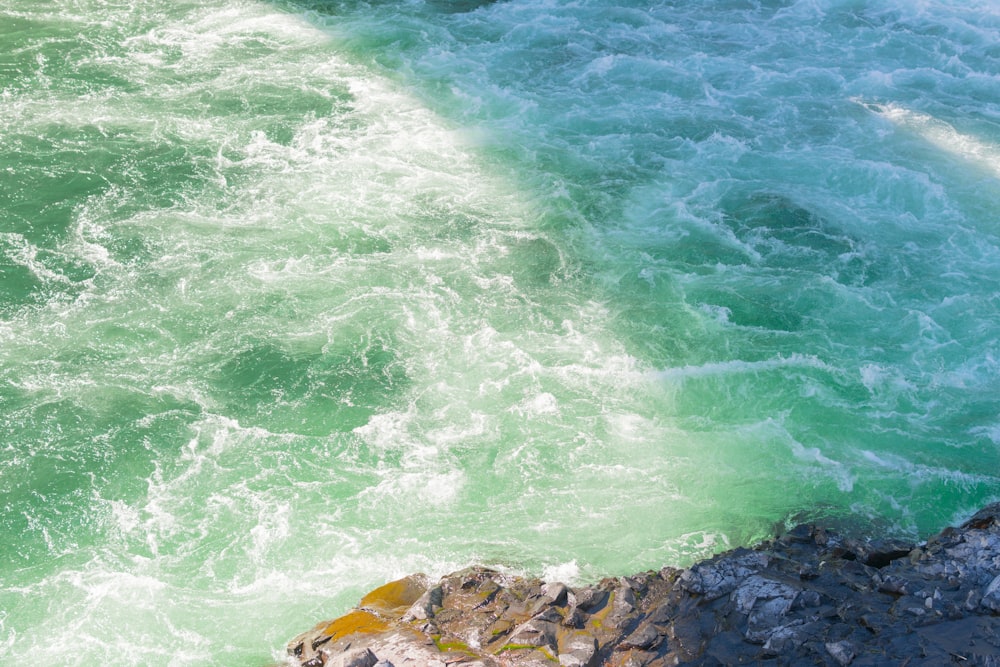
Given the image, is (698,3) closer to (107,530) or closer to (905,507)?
(905,507)

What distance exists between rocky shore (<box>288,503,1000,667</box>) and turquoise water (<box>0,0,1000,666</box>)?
579 millimetres

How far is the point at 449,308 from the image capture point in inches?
496

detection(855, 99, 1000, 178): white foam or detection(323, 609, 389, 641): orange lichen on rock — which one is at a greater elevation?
detection(855, 99, 1000, 178): white foam

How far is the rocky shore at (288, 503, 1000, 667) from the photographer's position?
7.66m

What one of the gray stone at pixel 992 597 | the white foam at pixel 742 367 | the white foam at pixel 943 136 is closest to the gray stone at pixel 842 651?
the gray stone at pixel 992 597

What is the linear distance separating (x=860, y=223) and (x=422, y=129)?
7.84 meters

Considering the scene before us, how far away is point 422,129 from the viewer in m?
16.4

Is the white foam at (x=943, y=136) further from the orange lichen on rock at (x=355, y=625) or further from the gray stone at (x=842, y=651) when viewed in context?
the orange lichen on rock at (x=355, y=625)

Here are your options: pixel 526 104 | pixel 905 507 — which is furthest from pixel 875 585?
pixel 526 104

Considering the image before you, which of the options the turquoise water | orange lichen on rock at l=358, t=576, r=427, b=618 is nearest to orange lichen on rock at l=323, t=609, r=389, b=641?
orange lichen on rock at l=358, t=576, r=427, b=618

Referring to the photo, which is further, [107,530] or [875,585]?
[107,530]

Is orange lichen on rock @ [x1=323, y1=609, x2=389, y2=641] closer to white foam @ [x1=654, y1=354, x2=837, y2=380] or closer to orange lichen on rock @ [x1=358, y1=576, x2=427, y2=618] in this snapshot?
orange lichen on rock @ [x1=358, y1=576, x2=427, y2=618]

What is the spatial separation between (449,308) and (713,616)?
5.98m

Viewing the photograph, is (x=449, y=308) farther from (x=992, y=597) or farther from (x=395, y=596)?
(x=992, y=597)
